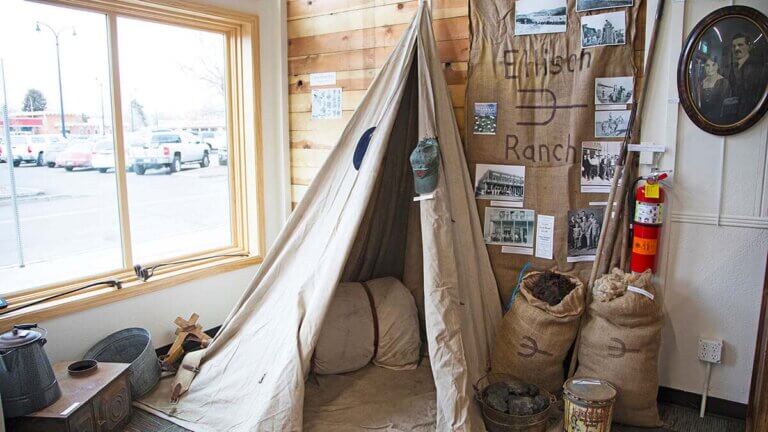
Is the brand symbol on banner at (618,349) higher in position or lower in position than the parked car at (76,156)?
lower

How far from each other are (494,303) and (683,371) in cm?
94

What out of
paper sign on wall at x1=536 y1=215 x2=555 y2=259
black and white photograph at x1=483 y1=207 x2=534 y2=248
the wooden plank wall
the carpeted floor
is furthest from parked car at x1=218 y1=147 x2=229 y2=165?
paper sign on wall at x1=536 y1=215 x2=555 y2=259

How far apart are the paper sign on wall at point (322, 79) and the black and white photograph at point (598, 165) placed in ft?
5.34

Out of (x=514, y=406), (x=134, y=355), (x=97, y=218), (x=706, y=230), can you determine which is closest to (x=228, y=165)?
(x=97, y=218)

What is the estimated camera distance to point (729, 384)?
2.56 m

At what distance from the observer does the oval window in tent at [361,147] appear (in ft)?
8.91

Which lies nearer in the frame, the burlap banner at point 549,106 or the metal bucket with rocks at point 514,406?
the metal bucket with rocks at point 514,406

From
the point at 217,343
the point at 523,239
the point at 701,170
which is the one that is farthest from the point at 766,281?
the point at 217,343

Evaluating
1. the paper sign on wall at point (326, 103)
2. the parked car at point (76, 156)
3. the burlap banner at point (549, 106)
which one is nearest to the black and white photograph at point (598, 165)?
the burlap banner at point (549, 106)

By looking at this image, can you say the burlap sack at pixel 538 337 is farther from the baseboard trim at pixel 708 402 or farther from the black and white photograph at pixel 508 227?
the baseboard trim at pixel 708 402

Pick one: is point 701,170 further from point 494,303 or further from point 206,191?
point 206,191

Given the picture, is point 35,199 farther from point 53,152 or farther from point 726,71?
point 726,71

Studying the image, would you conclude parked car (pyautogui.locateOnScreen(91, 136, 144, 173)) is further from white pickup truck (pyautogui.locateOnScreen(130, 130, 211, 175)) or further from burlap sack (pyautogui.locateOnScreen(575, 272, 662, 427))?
burlap sack (pyautogui.locateOnScreen(575, 272, 662, 427))

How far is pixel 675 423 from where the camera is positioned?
253 cm
